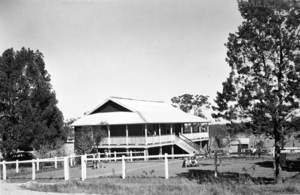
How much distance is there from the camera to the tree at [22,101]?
31.8 m

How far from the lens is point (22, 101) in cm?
3306

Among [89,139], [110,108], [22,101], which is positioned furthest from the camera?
[110,108]

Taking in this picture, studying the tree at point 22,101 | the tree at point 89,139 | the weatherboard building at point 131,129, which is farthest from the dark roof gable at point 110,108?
the tree at point 22,101

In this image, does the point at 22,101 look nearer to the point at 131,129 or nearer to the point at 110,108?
the point at 110,108

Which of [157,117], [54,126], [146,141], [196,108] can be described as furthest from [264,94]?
[196,108]

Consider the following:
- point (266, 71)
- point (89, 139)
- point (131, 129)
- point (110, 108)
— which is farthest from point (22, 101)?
point (266, 71)

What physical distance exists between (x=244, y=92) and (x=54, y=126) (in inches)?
1108

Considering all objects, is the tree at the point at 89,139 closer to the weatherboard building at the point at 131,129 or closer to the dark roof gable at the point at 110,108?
the weatherboard building at the point at 131,129

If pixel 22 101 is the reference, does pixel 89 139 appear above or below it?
below

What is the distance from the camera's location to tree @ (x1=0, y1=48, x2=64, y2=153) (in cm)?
3181

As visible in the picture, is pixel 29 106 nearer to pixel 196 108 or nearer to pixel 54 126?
pixel 54 126

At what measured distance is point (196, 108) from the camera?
291ft

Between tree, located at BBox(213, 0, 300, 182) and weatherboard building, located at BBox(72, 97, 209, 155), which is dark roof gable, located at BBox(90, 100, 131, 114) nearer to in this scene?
weatherboard building, located at BBox(72, 97, 209, 155)

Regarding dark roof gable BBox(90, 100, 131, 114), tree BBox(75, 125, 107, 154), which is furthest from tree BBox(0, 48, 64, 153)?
dark roof gable BBox(90, 100, 131, 114)
